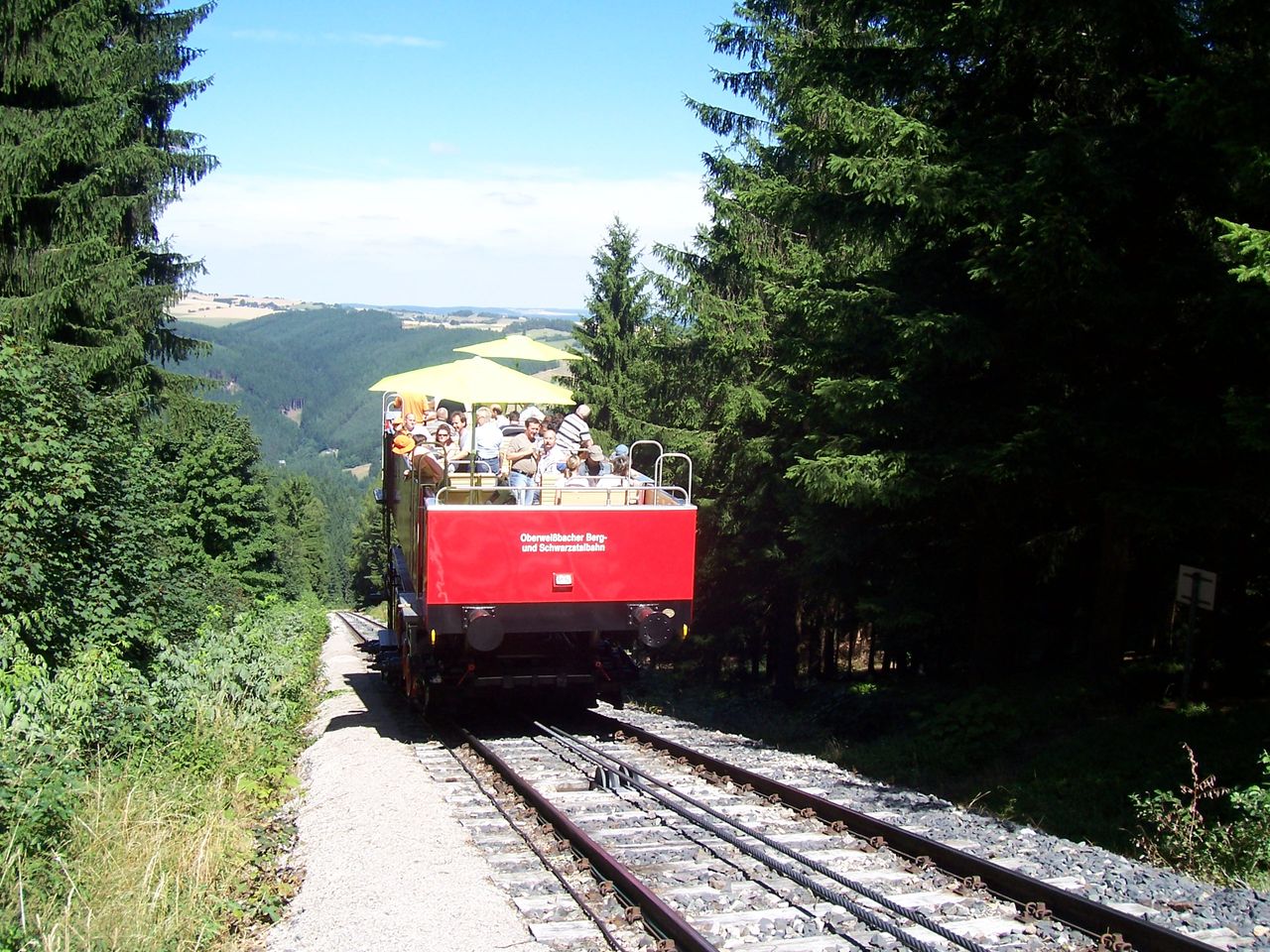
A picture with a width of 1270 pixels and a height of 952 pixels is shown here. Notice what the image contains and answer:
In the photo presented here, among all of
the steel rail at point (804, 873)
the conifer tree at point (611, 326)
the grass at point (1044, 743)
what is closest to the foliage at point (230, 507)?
the conifer tree at point (611, 326)

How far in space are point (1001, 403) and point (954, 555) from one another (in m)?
2.43

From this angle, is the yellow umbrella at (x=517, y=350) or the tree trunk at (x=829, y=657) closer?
the yellow umbrella at (x=517, y=350)

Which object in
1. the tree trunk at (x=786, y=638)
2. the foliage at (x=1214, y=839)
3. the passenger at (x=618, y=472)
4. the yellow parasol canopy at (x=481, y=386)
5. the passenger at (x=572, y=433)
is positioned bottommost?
the tree trunk at (x=786, y=638)

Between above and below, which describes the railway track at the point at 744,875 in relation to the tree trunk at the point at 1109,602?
below

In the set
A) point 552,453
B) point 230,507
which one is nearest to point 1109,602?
point 552,453

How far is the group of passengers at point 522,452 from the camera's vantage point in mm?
12648

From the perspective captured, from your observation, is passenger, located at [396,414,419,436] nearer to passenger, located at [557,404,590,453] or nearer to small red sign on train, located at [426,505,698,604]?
passenger, located at [557,404,590,453]

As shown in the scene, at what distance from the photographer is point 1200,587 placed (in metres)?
11.1

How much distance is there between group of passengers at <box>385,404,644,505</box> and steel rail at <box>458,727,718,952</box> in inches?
140

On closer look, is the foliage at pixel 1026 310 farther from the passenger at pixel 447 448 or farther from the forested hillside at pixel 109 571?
the forested hillside at pixel 109 571

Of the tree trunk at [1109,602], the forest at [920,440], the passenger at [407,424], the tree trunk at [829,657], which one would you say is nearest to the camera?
the forest at [920,440]

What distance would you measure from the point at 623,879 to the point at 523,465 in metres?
6.45

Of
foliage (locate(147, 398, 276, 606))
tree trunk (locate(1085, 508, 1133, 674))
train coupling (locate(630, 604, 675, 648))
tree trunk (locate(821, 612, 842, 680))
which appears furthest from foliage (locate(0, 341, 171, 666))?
foliage (locate(147, 398, 276, 606))

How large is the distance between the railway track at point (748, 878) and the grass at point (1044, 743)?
2.08 m
